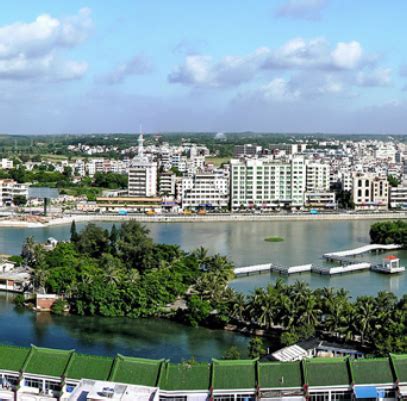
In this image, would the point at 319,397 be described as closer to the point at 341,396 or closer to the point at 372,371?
the point at 341,396

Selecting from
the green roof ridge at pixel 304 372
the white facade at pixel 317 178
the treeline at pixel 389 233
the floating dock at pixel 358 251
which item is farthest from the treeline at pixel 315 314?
the white facade at pixel 317 178

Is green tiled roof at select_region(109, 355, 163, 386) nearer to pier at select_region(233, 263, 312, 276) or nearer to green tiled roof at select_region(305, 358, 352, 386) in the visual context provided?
green tiled roof at select_region(305, 358, 352, 386)

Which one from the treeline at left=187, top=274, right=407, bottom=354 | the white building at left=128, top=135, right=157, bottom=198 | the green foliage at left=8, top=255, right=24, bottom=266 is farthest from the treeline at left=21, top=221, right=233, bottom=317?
the white building at left=128, top=135, right=157, bottom=198

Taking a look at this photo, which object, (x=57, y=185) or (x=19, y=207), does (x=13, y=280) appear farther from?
(x=57, y=185)

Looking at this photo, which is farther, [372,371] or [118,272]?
[118,272]

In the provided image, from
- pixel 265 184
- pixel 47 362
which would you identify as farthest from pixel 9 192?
pixel 47 362

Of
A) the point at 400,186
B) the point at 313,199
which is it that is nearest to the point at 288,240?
the point at 313,199

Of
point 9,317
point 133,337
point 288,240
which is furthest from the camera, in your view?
point 288,240
